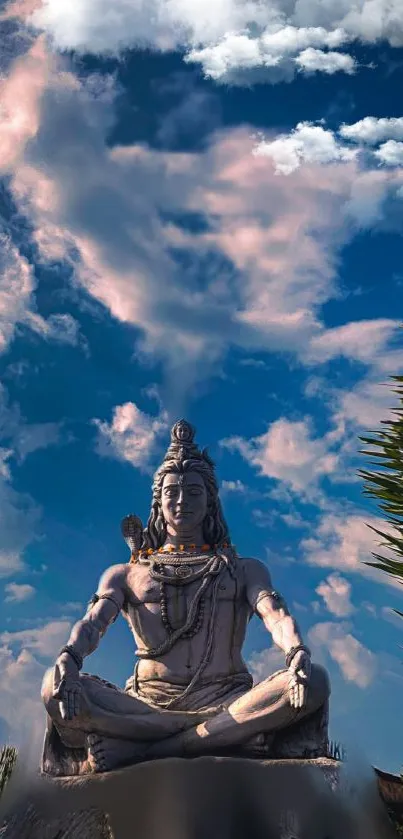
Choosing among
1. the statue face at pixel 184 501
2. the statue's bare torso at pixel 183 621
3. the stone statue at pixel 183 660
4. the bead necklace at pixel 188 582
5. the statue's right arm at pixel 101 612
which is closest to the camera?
the stone statue at pixel 183 660

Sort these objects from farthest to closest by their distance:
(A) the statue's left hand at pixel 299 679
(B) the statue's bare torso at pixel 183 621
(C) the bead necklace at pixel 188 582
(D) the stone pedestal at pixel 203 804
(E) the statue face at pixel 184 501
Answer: (E) the statue face at pixel 184 501 → (C) the bead necklace at pixel 188 582 → (B) the statue's bare torso at pixel 183 621 → (A) the statue's left hand at pixel 299 679 → (D) the stone pedestal at pixel 203 804

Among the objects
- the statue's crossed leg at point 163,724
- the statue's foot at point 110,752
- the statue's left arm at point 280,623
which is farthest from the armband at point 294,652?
the statue's foot at point 110,752

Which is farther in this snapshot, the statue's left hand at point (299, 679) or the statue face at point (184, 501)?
the statue face at point (184, 501)

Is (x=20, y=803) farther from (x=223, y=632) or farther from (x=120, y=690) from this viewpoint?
(x=223, y=632)

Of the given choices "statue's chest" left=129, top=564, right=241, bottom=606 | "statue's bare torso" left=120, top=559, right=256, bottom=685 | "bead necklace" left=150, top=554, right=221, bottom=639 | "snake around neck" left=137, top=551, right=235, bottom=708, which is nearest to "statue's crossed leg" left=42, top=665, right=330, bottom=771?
"snake around neck" left=137, top=551, right=235, bottom=708

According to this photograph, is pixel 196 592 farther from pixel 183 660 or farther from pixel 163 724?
pixel 163 724

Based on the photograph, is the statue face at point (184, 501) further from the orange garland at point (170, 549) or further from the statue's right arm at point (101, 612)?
the statue's right arm at point (101, 612)

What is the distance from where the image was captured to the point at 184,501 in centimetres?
965

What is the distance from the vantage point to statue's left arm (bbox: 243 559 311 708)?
7871 millimetres

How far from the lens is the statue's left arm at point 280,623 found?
787cm

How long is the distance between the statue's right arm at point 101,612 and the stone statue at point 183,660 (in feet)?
0.04

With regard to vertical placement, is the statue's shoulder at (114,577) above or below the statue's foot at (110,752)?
above

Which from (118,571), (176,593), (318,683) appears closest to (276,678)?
(318,683)

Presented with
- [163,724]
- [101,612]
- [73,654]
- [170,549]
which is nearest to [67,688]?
[73,654]
